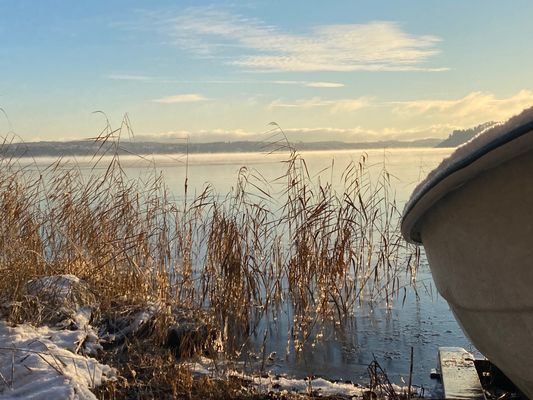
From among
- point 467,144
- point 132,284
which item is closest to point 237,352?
point 132,284

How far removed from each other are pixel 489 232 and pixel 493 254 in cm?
7

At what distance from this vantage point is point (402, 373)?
388cm

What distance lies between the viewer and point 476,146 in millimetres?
1643

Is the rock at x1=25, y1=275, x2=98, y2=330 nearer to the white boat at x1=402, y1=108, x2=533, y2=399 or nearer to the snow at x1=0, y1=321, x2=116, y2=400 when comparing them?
the snow at x1=0, y1=321, x2=116, y2=400

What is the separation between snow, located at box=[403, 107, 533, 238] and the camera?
1.56 metres

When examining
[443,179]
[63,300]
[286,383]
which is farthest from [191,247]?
[443,179]

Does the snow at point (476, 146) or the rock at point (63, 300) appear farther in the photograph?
the rock at point (63, 300)

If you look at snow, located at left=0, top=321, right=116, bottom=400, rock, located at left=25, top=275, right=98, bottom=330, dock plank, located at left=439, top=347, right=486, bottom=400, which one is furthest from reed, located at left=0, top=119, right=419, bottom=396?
dock plank, located at left=439, top=347, right=486, bottom=400

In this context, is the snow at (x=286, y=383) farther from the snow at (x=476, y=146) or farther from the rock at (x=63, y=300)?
the snow at (x=476, y=146)

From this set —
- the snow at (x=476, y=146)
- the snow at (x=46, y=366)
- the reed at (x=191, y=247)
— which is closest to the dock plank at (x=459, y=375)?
the reed at (x=191, y=247)

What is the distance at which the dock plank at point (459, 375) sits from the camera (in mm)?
2822

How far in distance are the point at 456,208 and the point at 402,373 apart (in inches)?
92.7

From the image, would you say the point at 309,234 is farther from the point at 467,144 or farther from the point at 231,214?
the point at 467,144

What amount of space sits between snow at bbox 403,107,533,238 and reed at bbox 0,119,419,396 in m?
2.67
